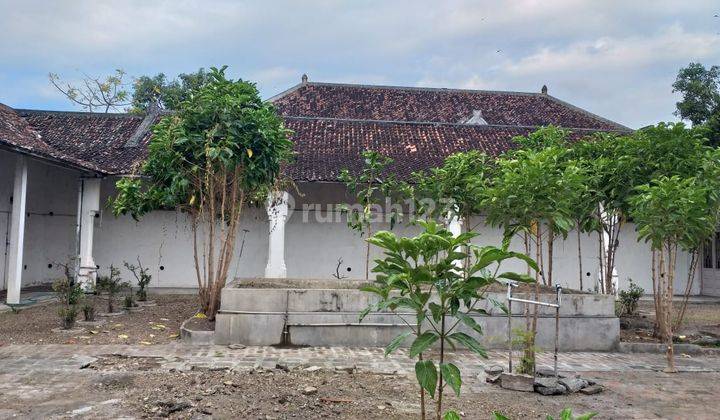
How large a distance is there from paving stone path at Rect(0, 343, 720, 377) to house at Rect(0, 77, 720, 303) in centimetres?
670

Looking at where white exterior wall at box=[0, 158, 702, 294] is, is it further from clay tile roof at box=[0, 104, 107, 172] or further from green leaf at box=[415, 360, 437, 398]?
green leaf at box=[415, 360, 437, 398]

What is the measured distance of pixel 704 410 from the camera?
5555mm

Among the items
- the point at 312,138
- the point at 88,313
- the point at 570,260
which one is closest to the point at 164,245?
the point at 312,138

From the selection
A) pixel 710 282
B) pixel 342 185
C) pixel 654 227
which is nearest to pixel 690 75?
pixel 710 282

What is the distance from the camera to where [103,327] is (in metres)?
9.37

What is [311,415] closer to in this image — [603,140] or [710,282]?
[603,140]

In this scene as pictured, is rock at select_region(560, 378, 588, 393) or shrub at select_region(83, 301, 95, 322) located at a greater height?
shrub at select_region(83, 301, 95, 322)

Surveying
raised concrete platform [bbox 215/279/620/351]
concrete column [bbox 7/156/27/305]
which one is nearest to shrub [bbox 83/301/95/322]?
concrete column [bbox 7/156/27/305]

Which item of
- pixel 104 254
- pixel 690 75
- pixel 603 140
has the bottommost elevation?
pixel 104 254

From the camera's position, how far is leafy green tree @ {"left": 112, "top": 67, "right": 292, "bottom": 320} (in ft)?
29.7

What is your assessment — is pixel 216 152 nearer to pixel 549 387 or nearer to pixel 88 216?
pixel 549 387

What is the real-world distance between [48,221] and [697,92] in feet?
65.7

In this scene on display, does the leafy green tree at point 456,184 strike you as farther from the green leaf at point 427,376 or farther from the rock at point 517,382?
the green leaf at point 427,376

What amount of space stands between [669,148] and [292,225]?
1014 centimetres
